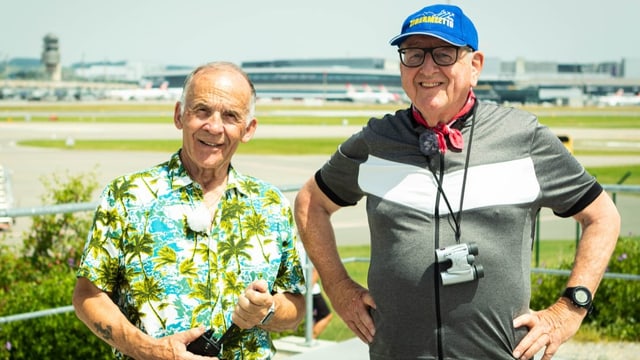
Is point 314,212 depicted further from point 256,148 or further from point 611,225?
point 256,148

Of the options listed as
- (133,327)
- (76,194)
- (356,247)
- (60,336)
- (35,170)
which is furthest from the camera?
(35,170)

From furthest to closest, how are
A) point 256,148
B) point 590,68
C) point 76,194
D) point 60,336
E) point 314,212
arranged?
point 590,68
point 256,148
point 76,194
point 60,336
point 314,212

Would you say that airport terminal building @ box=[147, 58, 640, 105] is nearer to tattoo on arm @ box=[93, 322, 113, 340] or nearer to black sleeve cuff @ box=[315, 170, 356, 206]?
black sleeve cuff @ box=[315, 170, 356, 206]

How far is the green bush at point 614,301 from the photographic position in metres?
7.57

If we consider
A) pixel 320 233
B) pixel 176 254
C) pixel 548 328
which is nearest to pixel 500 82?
pixel 320 233

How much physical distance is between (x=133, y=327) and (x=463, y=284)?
983 millimetres

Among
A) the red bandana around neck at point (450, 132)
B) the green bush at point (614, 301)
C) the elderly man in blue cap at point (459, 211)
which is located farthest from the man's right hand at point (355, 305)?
the green bush at point (614, 301)

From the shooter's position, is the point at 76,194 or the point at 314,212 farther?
the point at 76,194

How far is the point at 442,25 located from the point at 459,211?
0.57 m

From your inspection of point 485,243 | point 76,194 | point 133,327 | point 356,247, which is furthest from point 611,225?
point 356,247

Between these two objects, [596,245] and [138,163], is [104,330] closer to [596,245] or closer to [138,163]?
[596,245]

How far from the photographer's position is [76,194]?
909 cm

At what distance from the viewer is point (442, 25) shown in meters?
2.73

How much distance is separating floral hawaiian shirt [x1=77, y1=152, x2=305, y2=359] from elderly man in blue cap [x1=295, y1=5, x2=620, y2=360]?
0.41m
